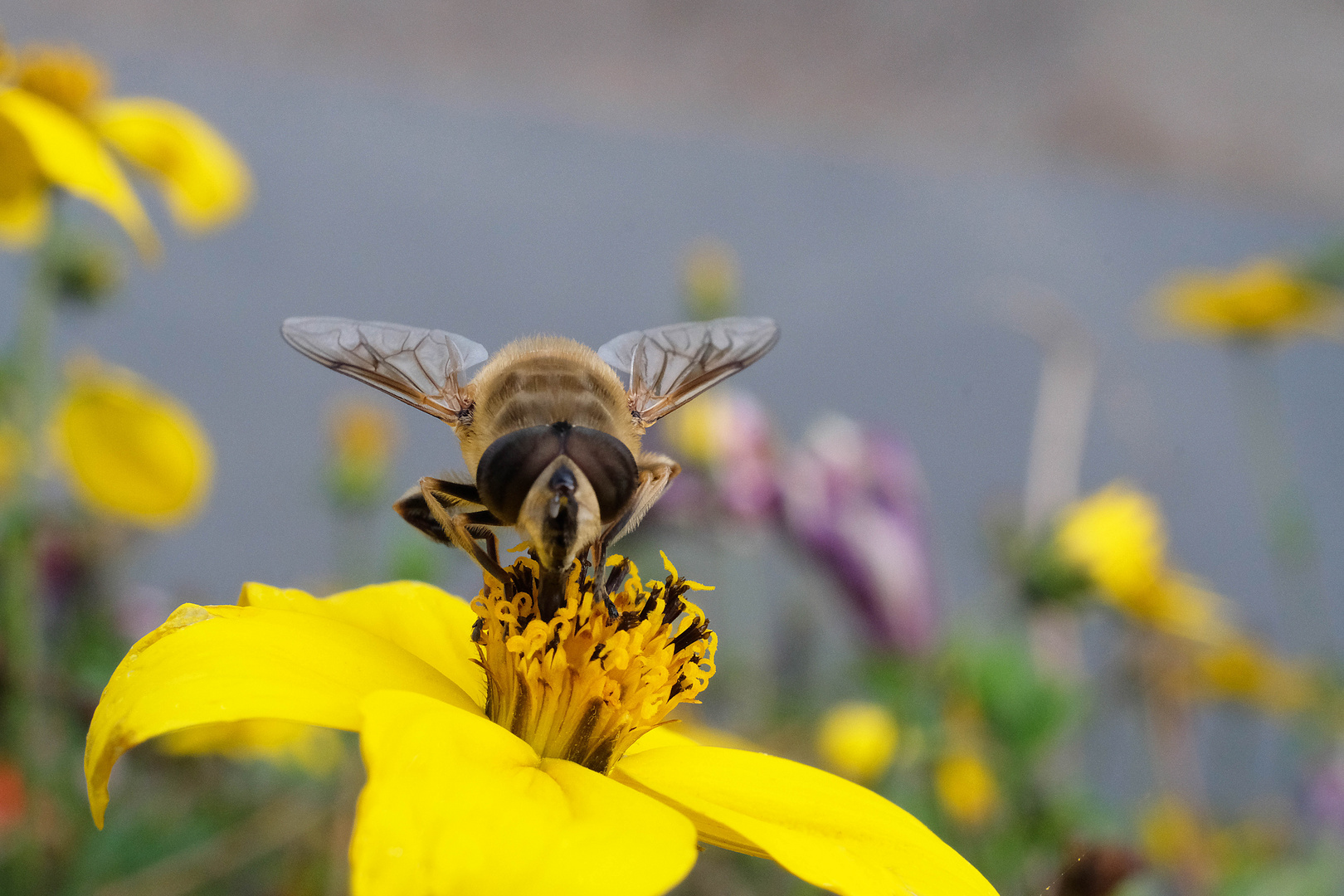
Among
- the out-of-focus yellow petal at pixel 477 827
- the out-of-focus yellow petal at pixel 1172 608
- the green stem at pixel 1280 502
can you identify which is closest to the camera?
the out-of-focus yellow petal at pixel 477 827

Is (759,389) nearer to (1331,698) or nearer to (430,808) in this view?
(1331,698)

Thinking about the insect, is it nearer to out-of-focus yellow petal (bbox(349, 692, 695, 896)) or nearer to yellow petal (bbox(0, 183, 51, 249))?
out-of-focus yellow petal (bbox(349, 692, 695, 896))

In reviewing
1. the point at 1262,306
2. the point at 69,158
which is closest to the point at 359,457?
the point at 69,158

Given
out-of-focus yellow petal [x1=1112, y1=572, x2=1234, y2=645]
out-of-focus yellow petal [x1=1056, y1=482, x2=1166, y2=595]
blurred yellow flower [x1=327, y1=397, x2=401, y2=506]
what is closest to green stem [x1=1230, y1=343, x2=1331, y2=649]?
out-of-focus yellow petal [x1=1112, y1=572, x2=1234, y2=645]

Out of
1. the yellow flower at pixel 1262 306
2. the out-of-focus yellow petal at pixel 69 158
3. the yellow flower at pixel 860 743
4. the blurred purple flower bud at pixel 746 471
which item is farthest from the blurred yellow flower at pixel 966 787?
the yellow flower at pixel 1262 306

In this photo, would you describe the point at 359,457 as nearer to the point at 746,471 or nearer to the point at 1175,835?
the point at 746,471

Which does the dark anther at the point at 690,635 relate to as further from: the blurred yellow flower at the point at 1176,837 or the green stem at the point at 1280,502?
the green stem at the point at 1280,502

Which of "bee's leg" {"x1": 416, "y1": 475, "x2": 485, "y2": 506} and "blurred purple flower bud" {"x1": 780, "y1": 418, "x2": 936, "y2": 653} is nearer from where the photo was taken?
"bee's leg" {"x1": 416, "y1": 475, "x2": 485, "y2": 506}
